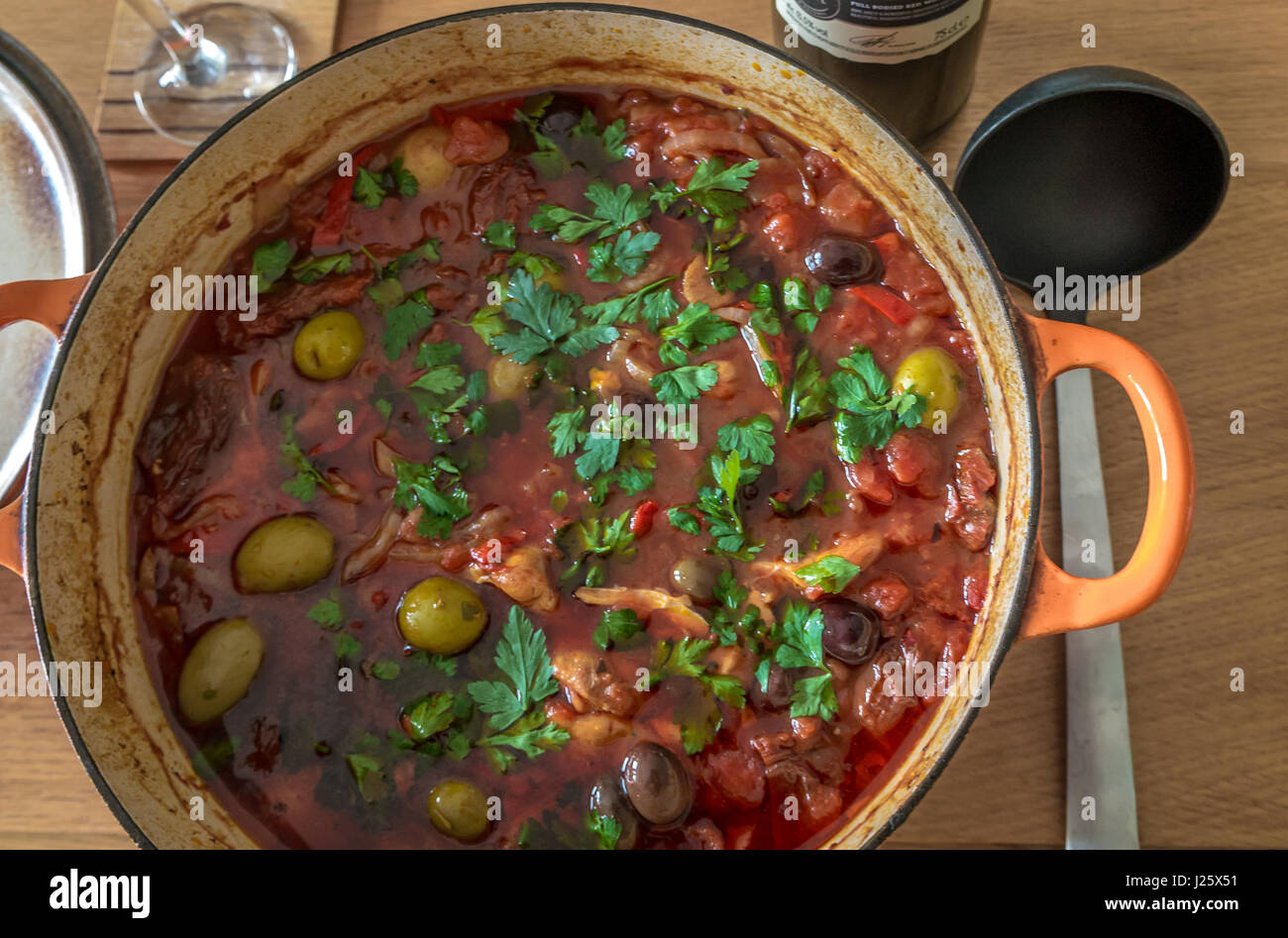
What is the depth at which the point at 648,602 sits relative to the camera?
1917 millimetres

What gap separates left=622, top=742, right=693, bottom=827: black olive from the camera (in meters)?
1.79

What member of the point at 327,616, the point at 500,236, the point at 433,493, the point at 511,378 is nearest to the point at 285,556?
the point at 327,616

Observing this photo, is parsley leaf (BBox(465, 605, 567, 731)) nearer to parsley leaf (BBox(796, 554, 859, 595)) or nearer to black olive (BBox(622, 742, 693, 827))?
black olive (BBox(622, 742, 693, 827))

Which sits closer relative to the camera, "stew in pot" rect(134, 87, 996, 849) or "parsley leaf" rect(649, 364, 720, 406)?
"stew in pot" rect(134, 87, 996, 849)

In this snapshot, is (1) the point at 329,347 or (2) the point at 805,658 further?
(1) the point at 329,347

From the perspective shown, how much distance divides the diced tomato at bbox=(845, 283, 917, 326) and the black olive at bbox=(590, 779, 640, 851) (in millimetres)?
1000

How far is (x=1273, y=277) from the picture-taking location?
7.42 feet

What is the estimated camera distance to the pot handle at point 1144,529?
164 centimetres

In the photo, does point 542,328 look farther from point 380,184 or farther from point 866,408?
point 866,408

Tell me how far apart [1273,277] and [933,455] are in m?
0.94

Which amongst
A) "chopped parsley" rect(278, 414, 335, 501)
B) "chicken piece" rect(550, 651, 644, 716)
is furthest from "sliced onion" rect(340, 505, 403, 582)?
"chicken piece" rect(550, 651, 644, 716)

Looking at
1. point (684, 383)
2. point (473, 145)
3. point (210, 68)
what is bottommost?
point (684, 383)

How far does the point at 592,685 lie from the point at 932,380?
2.69ft

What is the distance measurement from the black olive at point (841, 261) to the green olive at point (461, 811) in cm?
114
